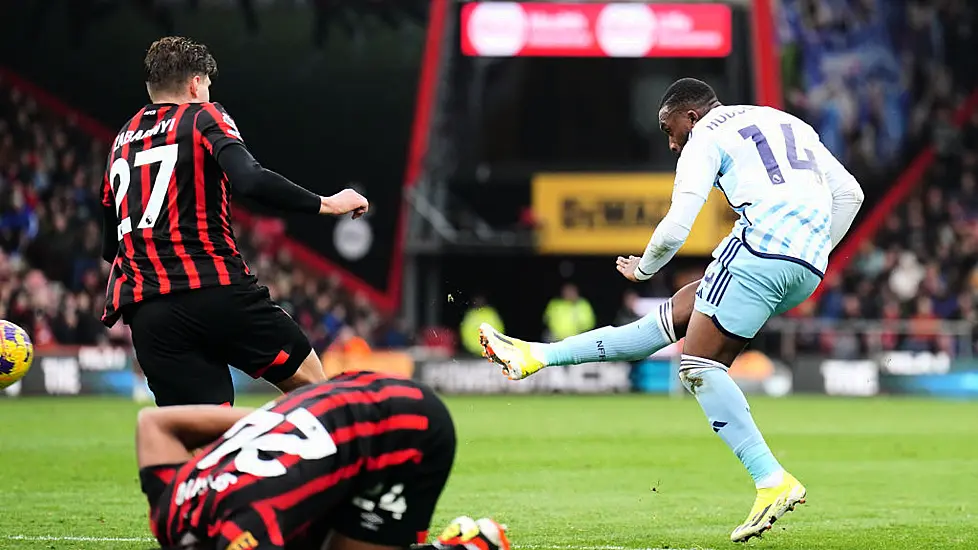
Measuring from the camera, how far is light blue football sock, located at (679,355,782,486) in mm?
6793

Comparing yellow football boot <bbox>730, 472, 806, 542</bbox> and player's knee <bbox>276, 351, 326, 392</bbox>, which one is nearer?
player's knee <bbox>276, 351, 326, 392</bbox>

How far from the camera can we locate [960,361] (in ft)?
73.2

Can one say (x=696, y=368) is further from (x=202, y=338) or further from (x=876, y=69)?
(x=876, y=69)

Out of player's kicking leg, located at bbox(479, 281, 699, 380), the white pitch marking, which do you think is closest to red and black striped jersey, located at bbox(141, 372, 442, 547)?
the white pitch marking

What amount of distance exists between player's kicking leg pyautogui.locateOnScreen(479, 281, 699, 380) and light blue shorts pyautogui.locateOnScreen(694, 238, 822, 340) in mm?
Answer: 441

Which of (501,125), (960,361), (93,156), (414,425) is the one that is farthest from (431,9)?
(414,425)

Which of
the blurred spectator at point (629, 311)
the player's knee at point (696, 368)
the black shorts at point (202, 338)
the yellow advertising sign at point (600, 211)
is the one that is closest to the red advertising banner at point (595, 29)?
the yellow advertising sign at point (600, 211)

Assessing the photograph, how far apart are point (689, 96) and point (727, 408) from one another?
1.54 metres

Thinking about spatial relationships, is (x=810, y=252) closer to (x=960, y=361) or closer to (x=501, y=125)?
(x=960, y=361)

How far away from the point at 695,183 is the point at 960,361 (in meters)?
16.8

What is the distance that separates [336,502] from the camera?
4527 millimetres

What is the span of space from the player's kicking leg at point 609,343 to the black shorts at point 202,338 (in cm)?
150

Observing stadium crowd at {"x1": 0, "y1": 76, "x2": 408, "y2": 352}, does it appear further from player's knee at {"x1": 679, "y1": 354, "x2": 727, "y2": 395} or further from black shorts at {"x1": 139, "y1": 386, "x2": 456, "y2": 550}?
black shorts at {"x1": 139, "y1": 386, "x2": 456, "y2": 550}

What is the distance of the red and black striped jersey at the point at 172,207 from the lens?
19.7 ft
